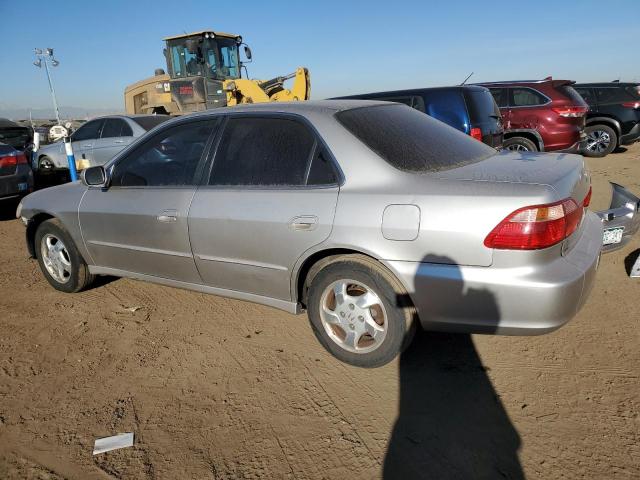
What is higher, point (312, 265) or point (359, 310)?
point (312, 265)

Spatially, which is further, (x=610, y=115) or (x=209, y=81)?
→ (x=209, y=81)

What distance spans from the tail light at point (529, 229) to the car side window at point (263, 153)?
1202 millimetres

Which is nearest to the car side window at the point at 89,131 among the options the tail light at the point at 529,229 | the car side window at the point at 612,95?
the tail light at the point at 529,229

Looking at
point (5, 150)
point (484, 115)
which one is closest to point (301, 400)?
point (484, 115)

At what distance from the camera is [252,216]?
2986 millimetres

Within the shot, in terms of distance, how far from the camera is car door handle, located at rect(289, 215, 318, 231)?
276cm

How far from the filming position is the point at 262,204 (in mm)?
→ 2969

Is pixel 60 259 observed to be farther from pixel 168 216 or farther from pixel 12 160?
pixel 12 160

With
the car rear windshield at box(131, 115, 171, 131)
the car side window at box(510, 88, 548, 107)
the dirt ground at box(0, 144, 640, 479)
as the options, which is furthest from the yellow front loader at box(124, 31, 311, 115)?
the dirt ground at box(0, 144, 640, 479)

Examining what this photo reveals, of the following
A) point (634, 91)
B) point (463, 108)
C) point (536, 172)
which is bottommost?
point (536, 172)

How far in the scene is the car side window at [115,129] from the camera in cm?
892

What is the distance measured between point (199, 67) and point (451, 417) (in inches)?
491

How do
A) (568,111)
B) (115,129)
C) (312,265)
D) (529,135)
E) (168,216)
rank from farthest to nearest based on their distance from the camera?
(115,129)
(529,135)
(568,111)
(168,216)
(312,265)

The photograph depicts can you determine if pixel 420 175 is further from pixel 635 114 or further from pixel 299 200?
pixel 635 114
